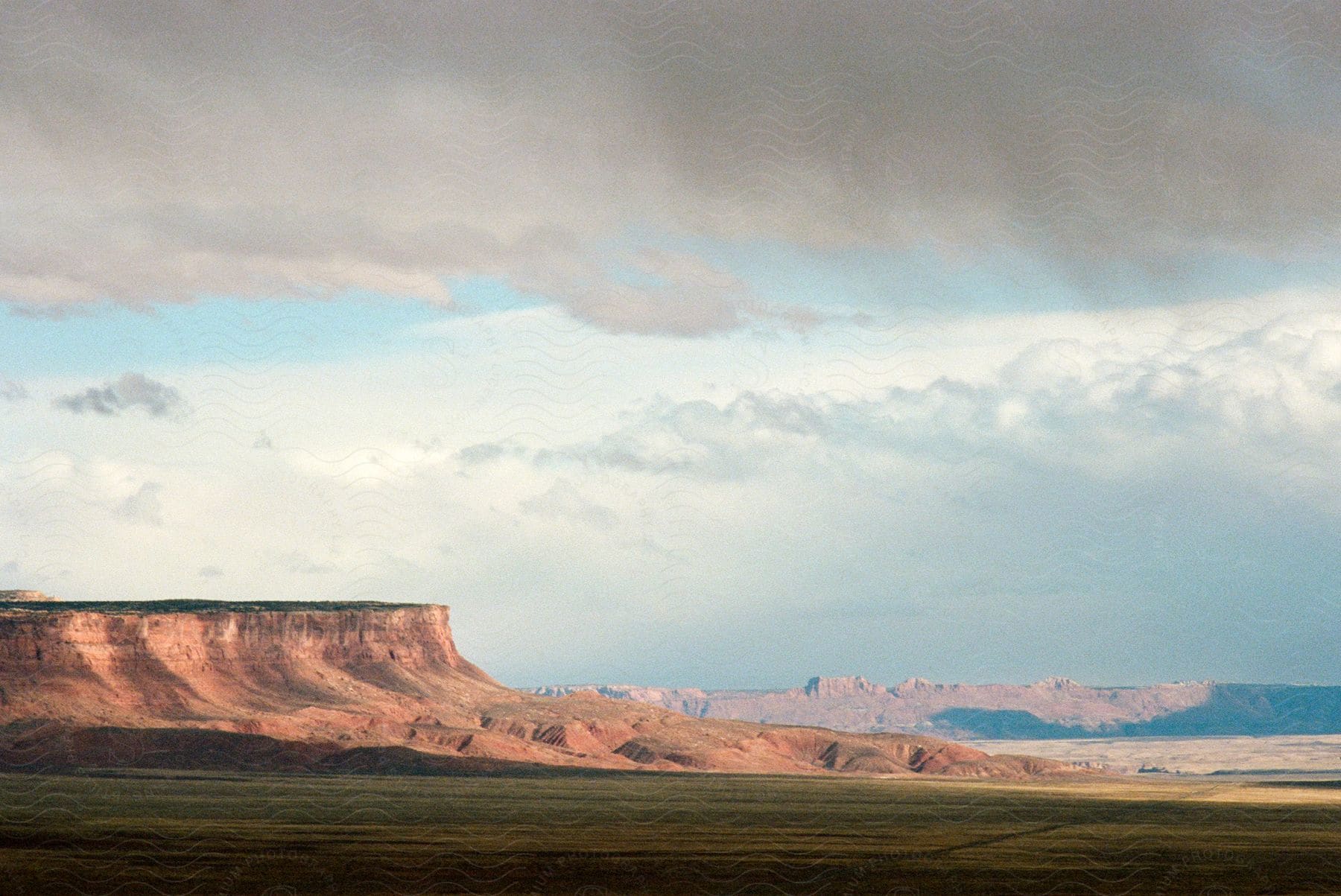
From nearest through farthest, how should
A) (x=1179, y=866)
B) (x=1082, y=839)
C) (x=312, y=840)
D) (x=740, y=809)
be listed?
(x=1179, y=866) < (x=312, y=840) < (x=1082, y=839) < (x=740, y=809)

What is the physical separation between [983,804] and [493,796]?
52194 mm

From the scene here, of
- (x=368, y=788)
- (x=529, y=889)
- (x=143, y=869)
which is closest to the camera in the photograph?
(x=529, y=889)

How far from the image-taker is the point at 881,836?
112062mm

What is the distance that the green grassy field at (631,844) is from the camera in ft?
255

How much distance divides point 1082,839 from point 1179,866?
2184 cm

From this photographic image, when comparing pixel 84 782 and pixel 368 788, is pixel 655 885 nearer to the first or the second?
pixel 368 788

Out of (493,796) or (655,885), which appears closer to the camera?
(655,885)

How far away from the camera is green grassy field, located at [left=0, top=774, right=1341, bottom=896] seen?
255 ft

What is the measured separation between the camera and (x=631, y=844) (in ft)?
327

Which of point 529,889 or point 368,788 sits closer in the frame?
point 529,889

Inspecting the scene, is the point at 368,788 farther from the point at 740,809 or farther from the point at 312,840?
the point at 312,840

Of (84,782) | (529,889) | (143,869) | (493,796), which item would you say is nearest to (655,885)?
(529,889)

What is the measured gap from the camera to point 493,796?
16375 centimetres

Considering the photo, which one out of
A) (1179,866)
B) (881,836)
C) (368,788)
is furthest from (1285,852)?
(368,788)
